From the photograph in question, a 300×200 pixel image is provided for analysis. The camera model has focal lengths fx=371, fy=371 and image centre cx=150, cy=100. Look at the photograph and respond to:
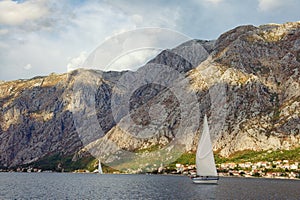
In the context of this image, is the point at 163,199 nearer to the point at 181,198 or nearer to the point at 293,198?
the point at 181,198

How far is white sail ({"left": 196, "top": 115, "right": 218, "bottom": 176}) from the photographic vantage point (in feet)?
494

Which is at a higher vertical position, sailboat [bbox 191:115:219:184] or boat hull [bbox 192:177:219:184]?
sailboat [bbox 191:115:219:184]

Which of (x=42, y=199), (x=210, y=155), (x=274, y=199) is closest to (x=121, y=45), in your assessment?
(x=210, y=155)

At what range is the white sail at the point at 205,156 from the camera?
150625 millimetres

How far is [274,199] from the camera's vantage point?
352 feet

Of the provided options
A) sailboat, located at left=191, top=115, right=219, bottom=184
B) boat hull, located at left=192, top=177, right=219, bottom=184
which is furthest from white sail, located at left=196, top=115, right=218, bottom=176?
boat hull, located at left=192, top=177, right=219, bottom=184

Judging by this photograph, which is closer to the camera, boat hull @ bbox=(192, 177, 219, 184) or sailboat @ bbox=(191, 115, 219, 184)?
sailboat @ bbox=(191, 115, 219, 184)

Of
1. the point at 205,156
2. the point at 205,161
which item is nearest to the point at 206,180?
the point at 205,161

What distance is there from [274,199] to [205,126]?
48.9 metres

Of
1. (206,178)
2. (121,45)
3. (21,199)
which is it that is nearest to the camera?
(21,199)

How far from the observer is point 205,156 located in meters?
151

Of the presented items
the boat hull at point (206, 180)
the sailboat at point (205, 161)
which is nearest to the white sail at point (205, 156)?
the sailboat at point (205, 161)

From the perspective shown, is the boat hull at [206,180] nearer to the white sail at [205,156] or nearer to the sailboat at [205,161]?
the sailboat at [205,161]

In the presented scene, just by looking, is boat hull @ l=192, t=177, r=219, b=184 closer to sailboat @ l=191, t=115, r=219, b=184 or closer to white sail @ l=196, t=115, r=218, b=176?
sailboat @ l=191, t=115, r=219, b=184
